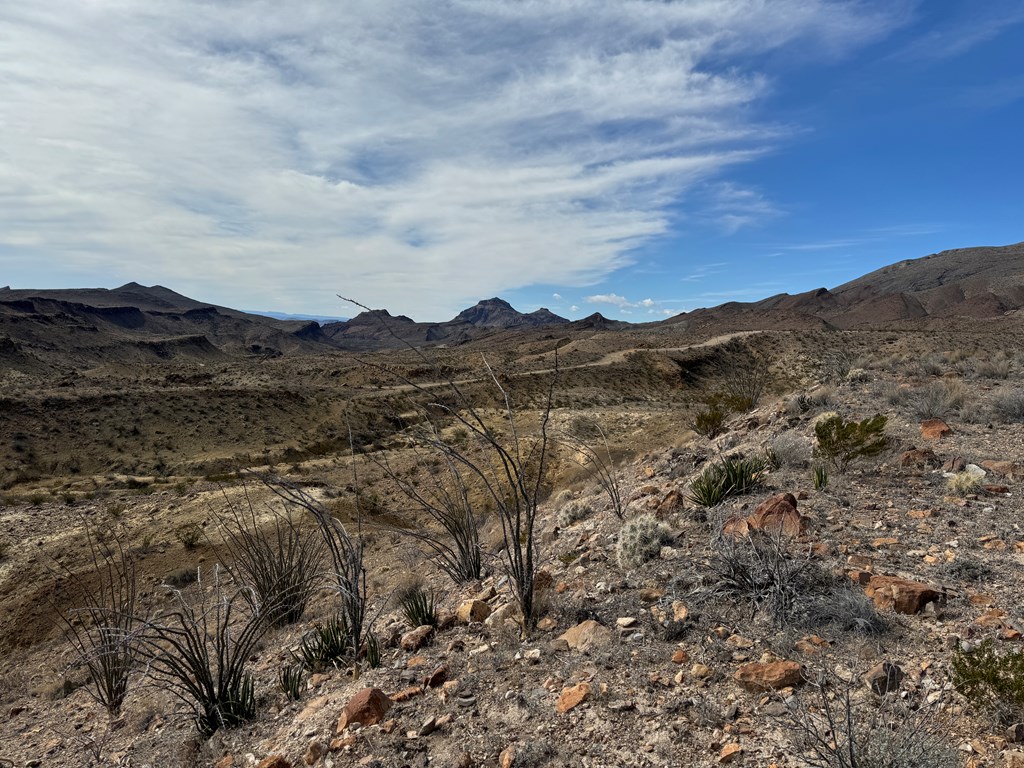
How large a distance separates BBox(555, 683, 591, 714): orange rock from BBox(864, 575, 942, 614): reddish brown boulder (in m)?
2.19

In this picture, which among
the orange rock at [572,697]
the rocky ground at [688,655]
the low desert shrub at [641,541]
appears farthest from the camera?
the low desert shrub at [641,541]

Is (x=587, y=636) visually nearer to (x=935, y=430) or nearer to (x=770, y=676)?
(x=770, y=676)

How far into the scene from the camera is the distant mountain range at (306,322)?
7825cm

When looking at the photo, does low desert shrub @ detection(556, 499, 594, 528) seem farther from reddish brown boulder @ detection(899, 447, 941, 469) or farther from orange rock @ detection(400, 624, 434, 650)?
reddish brown boulder @ detection(899, 447, 941, 469)

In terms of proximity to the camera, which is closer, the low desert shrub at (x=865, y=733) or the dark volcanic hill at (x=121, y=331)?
the low desert shrub at (x=865, y=733)

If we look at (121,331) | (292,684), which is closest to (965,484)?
(292,684)

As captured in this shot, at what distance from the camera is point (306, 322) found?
165m

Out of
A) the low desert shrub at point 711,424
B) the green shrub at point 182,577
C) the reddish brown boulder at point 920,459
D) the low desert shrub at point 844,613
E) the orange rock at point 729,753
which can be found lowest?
the green shrub at point 182,577

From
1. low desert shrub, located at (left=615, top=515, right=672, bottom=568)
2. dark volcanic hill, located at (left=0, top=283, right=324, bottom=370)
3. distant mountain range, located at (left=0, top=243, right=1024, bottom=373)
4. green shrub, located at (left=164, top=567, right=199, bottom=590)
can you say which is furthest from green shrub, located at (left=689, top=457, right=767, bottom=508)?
dark volcanic hill, located at (left=0, top=283, right=324, bottom=370)

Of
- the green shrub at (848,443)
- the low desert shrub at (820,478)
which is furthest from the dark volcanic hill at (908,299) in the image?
the low desert shrub at (820,478)

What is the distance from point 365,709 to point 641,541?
2.97 metres

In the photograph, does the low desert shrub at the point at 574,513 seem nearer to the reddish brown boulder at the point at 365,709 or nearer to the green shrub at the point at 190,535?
the reddish brown boulder at the point at 365,709

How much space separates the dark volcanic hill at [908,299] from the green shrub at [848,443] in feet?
244

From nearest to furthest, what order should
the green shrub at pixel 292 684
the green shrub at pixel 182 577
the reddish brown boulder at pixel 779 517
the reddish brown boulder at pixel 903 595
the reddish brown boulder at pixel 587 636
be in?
the reddish brown boulder at pixel 903 595, the reddish brown boulder at pixel 587 636, the green shrub at pixel 292 684, the reddish brown boulder at pixel 779 517, the green shrub at pixel 182 577
